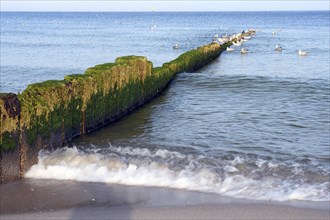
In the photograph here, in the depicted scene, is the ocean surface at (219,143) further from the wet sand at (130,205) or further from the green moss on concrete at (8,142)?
the green moss on concrete at (8,142)

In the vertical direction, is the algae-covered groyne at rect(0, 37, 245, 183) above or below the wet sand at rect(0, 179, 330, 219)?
above

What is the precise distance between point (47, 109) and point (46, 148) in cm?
105

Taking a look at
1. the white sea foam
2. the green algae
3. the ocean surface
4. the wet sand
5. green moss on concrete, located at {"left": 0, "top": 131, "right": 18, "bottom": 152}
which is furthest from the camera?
the green algae

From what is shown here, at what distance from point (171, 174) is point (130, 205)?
7.36 ft

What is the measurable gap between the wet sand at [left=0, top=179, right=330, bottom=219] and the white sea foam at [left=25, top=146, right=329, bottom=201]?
412 mm

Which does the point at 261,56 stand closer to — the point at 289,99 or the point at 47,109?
the point at 289,99

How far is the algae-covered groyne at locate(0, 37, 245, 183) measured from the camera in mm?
12172

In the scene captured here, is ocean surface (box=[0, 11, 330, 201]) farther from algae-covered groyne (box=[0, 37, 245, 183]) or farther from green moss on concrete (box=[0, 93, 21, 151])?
green moss on concrete (box=[0, 93, 21, 151])

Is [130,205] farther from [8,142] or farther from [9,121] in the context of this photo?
[9,121]

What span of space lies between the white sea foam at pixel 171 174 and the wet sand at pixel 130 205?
41 cm

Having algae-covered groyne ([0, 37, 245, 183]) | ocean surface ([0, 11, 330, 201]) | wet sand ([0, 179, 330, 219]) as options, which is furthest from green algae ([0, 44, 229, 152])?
wet sand ([0, 179, 330, 219])

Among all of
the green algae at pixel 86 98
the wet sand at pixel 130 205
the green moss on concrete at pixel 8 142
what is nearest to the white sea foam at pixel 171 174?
the wet sand at pixel 130 205

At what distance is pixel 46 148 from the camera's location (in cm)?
1403

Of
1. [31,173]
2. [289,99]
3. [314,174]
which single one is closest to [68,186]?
[31,173]
